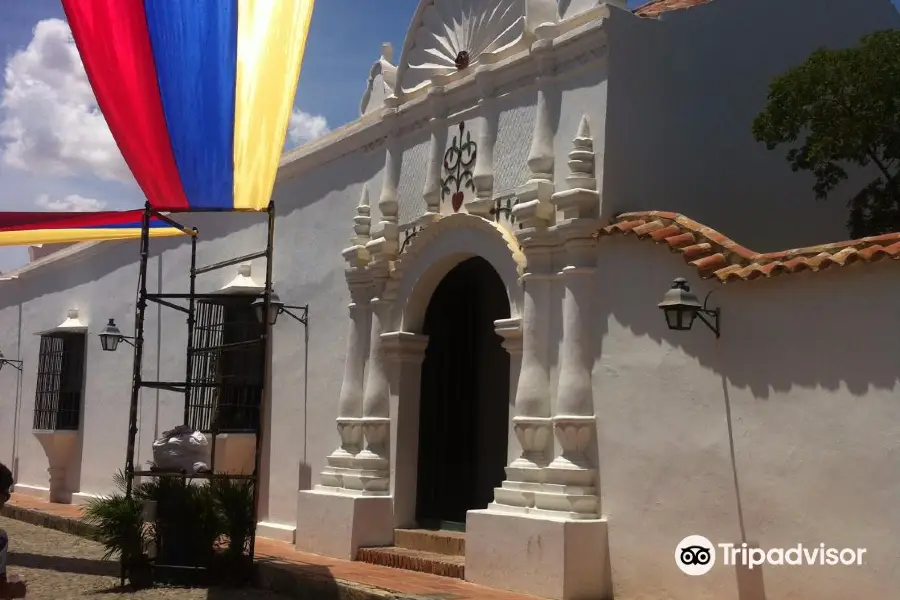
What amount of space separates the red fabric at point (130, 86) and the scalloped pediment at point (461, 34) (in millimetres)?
2351

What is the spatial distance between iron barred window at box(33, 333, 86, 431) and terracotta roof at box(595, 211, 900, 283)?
10181 mm

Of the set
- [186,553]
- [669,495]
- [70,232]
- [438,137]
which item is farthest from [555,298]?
[70,232]

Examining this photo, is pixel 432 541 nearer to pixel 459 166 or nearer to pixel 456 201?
pixel 456 201

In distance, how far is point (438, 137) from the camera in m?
8.95

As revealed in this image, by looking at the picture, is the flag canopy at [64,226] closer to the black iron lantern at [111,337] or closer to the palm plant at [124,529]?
the black iron lantern at [111,337]

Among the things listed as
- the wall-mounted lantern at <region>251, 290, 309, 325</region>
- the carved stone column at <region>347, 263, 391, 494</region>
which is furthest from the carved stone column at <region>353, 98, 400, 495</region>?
the wall-mounted lantern at <region>251, 290, 309, 325</region>

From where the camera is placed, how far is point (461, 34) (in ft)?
29.5

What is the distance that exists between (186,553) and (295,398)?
316 cm

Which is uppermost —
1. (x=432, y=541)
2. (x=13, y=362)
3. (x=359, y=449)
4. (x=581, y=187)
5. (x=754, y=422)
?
(x=581, y=187)

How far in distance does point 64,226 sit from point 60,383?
5.10 metres

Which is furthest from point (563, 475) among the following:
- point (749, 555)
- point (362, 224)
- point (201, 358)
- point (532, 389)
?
point (201, 358)

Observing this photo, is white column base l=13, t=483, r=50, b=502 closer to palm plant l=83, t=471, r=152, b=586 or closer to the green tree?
palm plant l=83, t=471, r=152, b=586

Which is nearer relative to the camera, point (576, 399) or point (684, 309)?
point (684, 309)

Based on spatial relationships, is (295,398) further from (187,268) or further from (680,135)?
(680,135)
